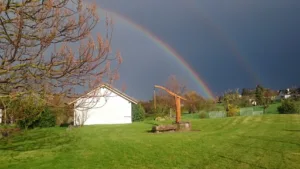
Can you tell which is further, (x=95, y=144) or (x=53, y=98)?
(x=95, y=144)

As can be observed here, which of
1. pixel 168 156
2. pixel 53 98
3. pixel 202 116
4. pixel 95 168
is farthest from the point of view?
pixel 202 116

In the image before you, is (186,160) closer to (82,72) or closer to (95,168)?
(95,168)

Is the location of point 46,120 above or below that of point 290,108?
below

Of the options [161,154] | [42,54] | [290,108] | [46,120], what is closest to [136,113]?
[46,120]

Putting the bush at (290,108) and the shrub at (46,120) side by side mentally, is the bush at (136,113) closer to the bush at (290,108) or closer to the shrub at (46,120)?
the shrub at (46,120)

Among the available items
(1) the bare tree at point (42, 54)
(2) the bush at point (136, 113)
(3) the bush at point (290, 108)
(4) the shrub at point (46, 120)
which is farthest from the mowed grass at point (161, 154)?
(3) the bush at point (290, 108)

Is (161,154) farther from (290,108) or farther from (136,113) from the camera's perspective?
(290,108)

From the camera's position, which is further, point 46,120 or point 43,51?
point 46,120

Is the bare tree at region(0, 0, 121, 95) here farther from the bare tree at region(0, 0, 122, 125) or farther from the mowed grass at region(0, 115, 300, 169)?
the mowed grass at region(0, 115, 300, 169)

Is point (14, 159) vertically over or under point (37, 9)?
under

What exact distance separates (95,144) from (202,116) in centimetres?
2914

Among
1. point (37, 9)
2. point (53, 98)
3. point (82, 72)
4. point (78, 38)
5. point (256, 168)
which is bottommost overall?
point (256, 168)

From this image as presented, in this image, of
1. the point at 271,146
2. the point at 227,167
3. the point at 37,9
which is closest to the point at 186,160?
the point at 227,167

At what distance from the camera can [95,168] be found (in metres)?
11.5
